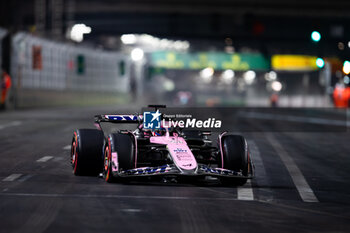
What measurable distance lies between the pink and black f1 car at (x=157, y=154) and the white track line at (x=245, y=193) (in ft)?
0.43

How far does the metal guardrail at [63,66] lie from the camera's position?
45.6 meters

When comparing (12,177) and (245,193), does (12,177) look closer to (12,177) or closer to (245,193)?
(12,177)

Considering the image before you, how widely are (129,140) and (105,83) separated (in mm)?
61972

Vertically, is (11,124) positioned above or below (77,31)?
below

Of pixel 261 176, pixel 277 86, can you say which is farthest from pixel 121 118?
pixel 277 86

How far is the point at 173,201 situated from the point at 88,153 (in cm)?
260

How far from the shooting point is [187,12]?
45969 mm

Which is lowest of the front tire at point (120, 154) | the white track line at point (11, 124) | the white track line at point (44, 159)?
the white track line at point (44, 159)

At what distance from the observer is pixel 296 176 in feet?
42.5

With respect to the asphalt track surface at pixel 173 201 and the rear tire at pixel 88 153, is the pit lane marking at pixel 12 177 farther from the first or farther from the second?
the rear tire at pixel 88 153

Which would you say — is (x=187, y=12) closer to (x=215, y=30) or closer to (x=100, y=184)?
(x=215, y=30)

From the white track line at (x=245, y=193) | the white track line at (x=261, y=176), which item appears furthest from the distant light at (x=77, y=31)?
the white track line at (x=245, y=193)

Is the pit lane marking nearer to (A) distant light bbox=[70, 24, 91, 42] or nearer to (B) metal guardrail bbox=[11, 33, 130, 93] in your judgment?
(B) metal guardrail bbox=[11, 33, 130, 93]


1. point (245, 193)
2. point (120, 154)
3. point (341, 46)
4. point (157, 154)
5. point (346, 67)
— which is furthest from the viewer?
point (341, 46)
